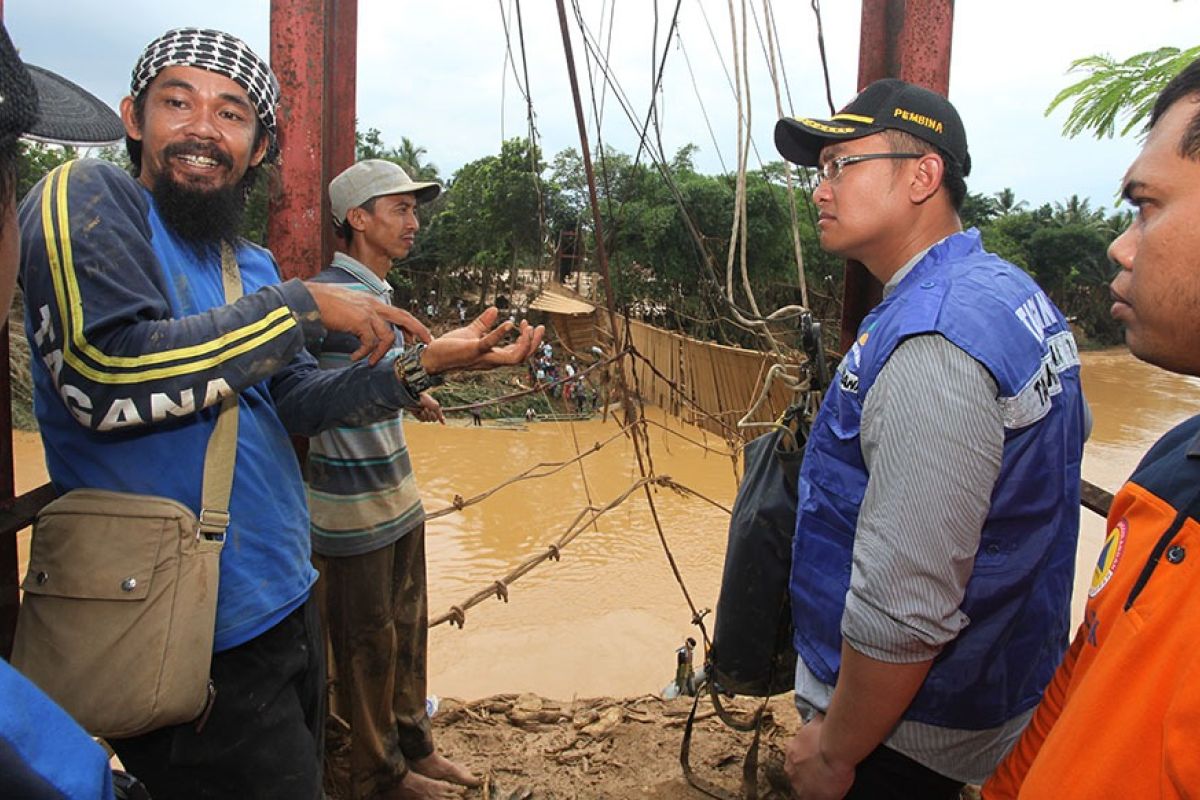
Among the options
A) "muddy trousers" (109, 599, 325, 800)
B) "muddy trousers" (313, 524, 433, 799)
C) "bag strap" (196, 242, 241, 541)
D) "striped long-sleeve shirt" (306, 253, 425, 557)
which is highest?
"bag strap" (196, 242, 241, 541)

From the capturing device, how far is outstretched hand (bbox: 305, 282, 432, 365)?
4.27ft

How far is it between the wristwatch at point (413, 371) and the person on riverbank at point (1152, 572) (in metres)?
1.12

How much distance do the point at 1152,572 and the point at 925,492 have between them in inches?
13.3

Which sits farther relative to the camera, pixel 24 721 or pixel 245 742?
pixel 245 742

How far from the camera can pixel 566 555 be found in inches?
371

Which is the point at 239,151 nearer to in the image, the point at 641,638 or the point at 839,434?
the point at 839,434

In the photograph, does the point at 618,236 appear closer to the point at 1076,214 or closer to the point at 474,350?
the point at 474,350

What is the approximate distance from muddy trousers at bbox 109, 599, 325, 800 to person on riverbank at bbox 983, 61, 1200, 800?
1186mm

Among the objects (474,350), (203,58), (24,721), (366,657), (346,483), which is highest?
(203,58)

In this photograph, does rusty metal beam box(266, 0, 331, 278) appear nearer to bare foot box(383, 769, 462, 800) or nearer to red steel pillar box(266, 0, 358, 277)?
red steel pillar box(266, 0, 358, 277)

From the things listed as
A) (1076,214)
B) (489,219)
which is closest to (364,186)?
(489,219)

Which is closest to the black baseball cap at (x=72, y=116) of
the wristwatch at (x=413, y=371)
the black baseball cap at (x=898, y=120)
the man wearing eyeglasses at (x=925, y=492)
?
the wristwatch at (x=413, y=371)

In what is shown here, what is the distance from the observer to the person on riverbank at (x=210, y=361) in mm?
1139

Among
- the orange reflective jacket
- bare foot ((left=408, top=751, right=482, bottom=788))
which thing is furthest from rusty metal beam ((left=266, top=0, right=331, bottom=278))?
the orange reflective jacket
